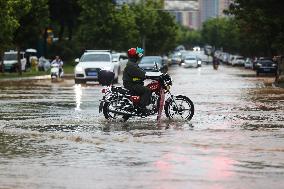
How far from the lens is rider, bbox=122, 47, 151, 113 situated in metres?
19.4

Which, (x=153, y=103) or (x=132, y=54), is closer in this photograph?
(x=132, y=54)

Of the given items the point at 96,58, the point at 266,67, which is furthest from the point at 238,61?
the point at 96,58

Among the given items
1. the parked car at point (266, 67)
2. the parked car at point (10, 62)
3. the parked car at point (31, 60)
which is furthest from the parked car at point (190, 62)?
the parked car at point (266, 67)

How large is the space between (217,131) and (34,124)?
419 cm

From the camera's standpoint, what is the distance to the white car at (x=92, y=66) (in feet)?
142

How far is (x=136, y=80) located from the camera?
19.4 metres

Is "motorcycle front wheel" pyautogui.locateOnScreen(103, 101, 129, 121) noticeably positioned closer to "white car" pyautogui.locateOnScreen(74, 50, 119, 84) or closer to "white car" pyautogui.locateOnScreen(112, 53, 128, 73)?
"white car" pyautogui.locateOnScreen(74, 50, 119, 84)

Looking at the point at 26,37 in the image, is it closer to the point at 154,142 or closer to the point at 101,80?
the point at 101,80

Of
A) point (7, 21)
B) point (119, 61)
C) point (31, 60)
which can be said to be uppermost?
point (7, 21)

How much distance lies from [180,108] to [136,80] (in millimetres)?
1343

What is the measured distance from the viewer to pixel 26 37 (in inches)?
2557

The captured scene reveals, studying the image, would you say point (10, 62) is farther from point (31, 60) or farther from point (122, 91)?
point (122, 91)

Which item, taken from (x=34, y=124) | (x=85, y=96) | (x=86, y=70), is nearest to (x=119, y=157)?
(x=34, y=124)

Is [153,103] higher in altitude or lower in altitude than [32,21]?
lower
